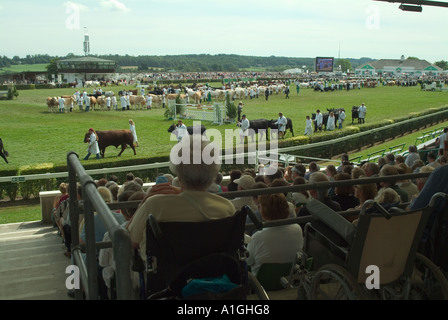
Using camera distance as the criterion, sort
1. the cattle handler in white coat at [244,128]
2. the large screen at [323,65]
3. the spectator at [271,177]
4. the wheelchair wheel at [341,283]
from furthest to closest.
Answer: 1. the large screen at [323,65]
2. the cattle handler in white coat at [244,128]
3. the spectator at [271,177]
4. the wheelchair wheel at [341,283]

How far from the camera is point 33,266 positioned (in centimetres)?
486

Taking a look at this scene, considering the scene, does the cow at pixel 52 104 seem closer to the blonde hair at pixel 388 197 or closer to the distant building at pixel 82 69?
the blonde hair at pixel 388 197

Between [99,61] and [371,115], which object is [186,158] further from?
[99,61]

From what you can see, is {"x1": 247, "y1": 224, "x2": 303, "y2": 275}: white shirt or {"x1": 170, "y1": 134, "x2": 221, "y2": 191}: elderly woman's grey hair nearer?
{"x1": 170, "y1": 134, "x2": 221, "y2": 191}: elderly woman's grey hair

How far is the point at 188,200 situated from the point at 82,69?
80.2 m

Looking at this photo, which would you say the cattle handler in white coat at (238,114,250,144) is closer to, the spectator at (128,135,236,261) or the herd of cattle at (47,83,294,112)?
the herd of cattle at (47,83,294,112)

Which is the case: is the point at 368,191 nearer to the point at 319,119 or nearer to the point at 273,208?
the point at 273,208

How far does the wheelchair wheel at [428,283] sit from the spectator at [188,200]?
4.57ft

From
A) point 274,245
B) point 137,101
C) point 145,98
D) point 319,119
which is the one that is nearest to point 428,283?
point 274,245

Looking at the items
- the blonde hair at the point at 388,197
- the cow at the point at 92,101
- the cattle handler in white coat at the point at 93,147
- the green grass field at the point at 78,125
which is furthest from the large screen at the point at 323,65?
the blonde hair at the point at 388,197

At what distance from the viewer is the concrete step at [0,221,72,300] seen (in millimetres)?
3898

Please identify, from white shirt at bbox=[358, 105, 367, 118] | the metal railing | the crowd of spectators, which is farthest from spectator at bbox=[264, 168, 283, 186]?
white shirt at bbox=[358, 105, 367, 118]

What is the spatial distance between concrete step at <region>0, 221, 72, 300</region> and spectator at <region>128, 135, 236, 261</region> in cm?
197

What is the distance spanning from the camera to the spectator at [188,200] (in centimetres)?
217
